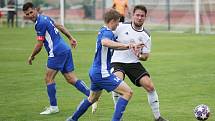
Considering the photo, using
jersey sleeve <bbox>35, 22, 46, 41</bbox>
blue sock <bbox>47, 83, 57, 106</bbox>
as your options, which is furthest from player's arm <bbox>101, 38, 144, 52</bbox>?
blue sock <bbox>47, 83, 57, 106</bbox>

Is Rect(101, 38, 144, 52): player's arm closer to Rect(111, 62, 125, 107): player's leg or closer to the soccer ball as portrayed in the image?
Rect(111, 62, 125, 107): player's leg

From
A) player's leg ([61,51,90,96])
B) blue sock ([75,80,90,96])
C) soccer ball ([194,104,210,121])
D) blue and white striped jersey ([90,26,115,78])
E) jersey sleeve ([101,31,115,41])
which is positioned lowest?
soccer ball ([194,104,210,121])

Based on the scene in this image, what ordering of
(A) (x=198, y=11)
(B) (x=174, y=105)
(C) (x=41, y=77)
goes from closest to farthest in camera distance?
1. (B) (x=174, y=105)
2. (C) (x=41, y=77)
3. (A) (x=198, y=11)

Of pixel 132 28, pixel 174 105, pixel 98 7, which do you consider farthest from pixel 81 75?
pixel 98 7

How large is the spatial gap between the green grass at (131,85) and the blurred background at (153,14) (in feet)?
27.5

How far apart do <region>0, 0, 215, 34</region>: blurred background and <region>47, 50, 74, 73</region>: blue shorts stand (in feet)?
70.5

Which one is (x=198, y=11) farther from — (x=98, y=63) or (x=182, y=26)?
(x=98, y=63)

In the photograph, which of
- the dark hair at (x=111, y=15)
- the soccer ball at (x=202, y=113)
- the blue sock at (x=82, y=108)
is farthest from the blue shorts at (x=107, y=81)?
the soccer ball at (x=202, y=113)

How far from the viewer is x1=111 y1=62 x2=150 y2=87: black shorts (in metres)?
10.6

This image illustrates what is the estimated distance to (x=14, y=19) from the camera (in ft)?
138

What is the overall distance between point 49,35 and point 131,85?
427cm

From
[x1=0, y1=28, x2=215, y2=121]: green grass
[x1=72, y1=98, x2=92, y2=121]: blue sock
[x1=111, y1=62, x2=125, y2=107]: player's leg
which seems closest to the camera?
[x1=72, y1=98, x2=92, y2=121]: blue sock

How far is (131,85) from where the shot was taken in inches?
609

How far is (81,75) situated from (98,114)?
5.70 meters
